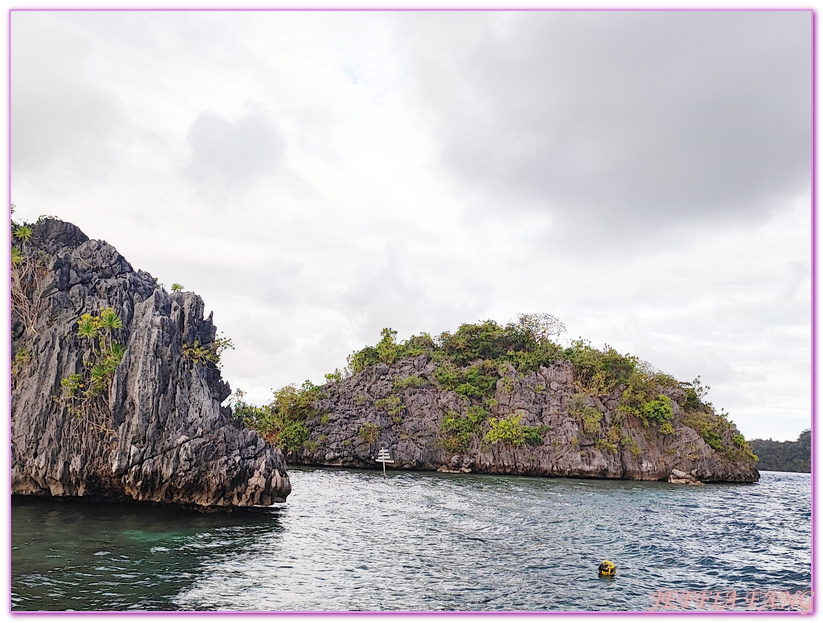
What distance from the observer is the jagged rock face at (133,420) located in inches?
1161

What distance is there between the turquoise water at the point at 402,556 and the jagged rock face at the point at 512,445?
2446cm

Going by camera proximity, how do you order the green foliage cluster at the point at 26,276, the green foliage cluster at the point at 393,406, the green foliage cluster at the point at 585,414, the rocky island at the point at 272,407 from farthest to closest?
the green foliage cluster at the point at 393,406
the green foliage cluster at the point at 585,414
the green foliage cluster at the point at 26,276
the rocky island at the point at 272,407

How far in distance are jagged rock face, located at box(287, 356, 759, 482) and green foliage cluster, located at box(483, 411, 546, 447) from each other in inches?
23.8

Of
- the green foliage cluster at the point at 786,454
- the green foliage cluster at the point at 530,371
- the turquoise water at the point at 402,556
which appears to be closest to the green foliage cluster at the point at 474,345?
the green foliage cluster at the point at 530,371

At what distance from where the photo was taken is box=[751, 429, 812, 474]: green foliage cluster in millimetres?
118812

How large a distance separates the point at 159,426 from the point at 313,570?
48.3ft

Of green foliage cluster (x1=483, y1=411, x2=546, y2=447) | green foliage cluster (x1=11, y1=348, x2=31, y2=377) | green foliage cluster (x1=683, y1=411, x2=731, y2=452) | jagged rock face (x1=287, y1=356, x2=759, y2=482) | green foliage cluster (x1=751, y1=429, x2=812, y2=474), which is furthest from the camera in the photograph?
green foliage cluster (x1=751, y1=429, x2=812, y2=474)

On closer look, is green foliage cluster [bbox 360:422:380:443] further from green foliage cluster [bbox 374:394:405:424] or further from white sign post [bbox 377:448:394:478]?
green foliage cluster [bbox 374:394:405:424]

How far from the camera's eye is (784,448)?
125125 millimetres

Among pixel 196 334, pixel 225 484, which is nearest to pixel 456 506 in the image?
pixel 225 484

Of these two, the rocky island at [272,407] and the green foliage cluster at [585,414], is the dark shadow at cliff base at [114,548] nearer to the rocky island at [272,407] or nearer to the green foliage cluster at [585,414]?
the rocky island at [272,407]

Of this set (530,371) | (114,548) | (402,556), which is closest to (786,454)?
(530,371)

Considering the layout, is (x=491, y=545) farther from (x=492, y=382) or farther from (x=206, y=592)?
(x=492, y=382)

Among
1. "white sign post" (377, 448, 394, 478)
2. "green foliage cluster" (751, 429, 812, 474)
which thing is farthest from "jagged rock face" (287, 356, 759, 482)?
"green foliage cluster" (751, 429, 812, 474)
